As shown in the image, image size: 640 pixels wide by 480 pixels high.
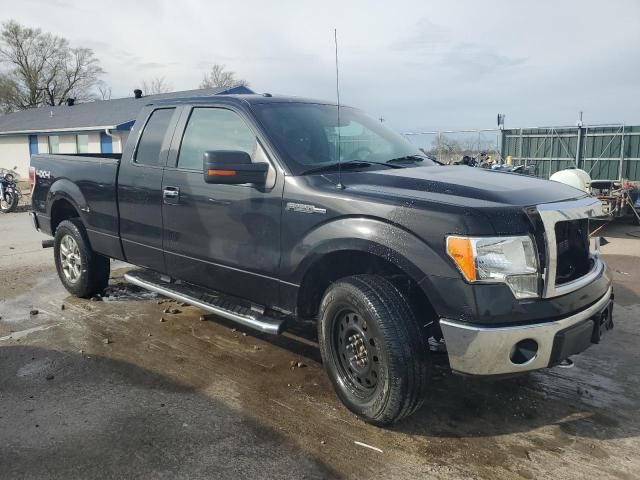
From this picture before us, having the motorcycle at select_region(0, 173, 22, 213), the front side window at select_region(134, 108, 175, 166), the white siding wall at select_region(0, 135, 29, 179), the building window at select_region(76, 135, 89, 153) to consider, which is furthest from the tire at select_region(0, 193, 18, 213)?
the white siding wall at select_region(0, 135, 29, 179)

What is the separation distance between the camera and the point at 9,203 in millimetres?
14984

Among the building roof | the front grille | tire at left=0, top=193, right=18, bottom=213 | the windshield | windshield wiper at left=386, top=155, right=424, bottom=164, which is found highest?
the building roof

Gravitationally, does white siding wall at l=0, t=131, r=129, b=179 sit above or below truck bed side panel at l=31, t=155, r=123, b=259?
above

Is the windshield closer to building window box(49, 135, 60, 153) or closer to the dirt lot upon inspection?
the dirt lot

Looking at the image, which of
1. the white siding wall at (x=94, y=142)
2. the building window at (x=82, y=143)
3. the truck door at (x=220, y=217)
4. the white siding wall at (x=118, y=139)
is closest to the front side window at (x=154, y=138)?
the truck door at (x=220, y=217)

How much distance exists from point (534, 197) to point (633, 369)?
2027 mm

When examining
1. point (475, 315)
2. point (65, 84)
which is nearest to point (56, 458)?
point (475, 315)

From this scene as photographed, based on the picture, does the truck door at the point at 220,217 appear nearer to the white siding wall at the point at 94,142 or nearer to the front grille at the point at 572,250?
the front grille at the point at 572,250

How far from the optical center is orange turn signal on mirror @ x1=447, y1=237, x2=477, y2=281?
2.79 m

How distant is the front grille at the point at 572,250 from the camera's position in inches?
124

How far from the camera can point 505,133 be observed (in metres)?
18.2

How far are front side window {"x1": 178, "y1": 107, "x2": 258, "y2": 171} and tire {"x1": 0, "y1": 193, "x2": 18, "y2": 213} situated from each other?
1269 cm

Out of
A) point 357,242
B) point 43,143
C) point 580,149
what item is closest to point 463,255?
point 357,242

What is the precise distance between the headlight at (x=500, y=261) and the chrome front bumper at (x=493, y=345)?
0.20 m
